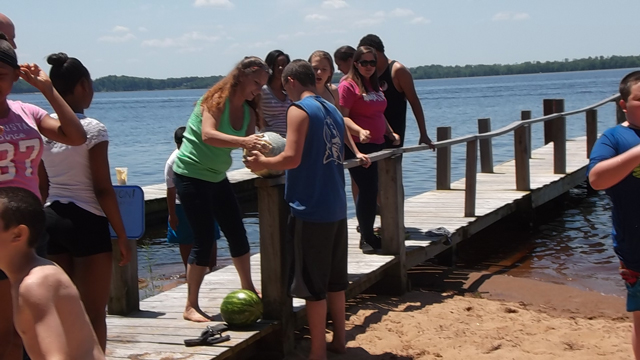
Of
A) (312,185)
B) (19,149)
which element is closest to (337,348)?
(312,185)

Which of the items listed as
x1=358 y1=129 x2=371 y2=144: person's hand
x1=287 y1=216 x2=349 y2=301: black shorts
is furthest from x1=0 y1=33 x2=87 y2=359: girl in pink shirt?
x1=358 y1=129 x2=371 y2=144: person's hand

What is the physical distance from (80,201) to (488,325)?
341 centimetres

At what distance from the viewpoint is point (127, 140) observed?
38812 millimetres

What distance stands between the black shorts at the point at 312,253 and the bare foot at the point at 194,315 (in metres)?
0.68

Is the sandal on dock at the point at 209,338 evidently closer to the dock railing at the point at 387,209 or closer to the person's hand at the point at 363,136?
the dock railing at the point at 387,209

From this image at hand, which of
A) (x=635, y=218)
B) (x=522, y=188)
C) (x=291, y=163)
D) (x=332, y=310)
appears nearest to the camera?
(x=635, y=218)

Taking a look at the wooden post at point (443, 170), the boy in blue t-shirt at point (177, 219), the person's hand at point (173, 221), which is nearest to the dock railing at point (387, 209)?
the wooden post at point (443, 170)

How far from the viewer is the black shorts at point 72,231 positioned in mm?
3766

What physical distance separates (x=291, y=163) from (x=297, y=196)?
0.94 ft

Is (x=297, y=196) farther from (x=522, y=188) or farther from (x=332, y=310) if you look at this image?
(x=522, y=188)

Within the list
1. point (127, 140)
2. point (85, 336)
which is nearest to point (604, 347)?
point (85, 336)

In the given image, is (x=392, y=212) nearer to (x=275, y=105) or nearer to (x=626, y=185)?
(x=275, y=105)

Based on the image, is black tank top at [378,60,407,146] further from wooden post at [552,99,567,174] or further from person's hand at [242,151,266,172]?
wooden post at [552,99,567,174]

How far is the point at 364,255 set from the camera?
22.5ft
